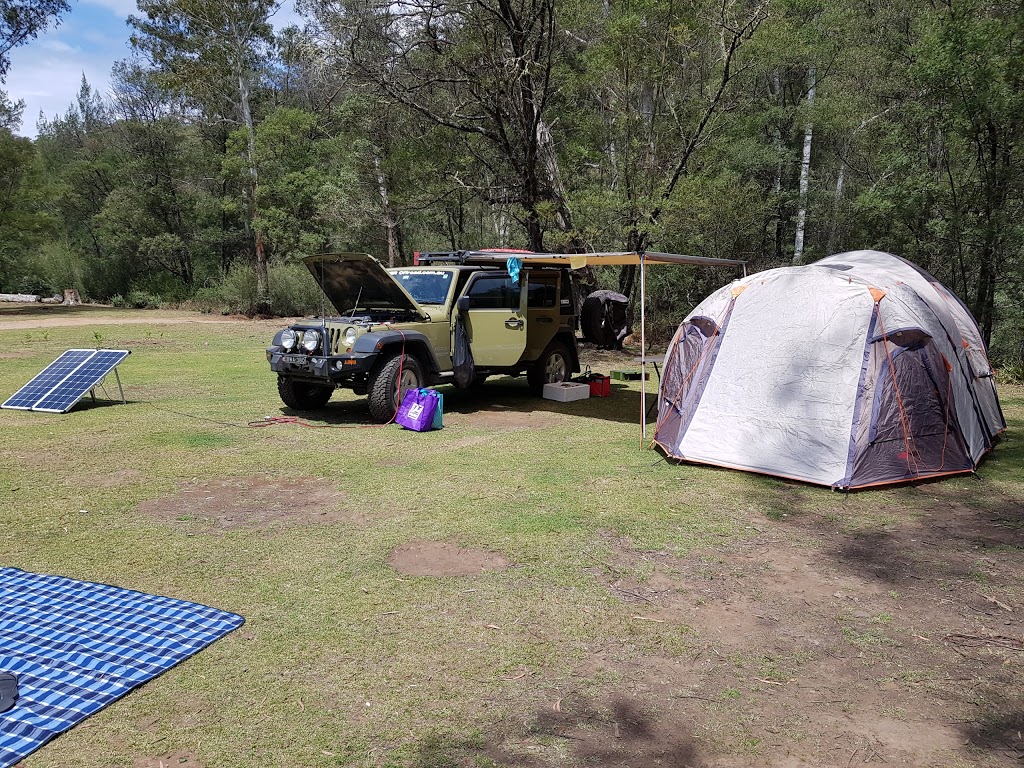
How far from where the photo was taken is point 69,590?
384cm

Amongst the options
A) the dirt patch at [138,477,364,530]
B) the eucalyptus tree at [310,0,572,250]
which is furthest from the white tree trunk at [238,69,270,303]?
the dirt patch at [138,477,364,530]

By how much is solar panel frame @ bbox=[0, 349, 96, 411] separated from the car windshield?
4.31 meters

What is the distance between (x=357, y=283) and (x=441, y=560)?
5.05 metres

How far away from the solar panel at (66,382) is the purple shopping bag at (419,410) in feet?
11.7

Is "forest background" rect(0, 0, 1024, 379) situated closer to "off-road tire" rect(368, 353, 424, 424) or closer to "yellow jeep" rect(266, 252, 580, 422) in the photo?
"yellow jeep" rect(266, 252, 580, 422)

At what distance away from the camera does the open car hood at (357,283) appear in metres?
8.25

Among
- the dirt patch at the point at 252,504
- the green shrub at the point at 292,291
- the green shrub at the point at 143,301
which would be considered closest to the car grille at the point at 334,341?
the dirt patch at the point at 252,504

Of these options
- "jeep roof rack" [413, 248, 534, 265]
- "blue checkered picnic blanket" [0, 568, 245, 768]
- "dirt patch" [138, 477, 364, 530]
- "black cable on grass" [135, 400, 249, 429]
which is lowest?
"dirt patch" [138, 477, 364, 530]

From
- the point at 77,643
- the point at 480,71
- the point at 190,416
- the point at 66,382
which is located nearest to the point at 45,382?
the point at 66,382

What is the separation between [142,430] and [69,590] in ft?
14.1

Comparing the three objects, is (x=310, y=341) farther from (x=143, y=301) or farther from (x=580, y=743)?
(x=143, y=301)

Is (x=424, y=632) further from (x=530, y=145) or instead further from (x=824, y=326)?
(x=530, y=145)

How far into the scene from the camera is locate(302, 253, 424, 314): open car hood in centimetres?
825

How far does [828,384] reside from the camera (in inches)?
241
